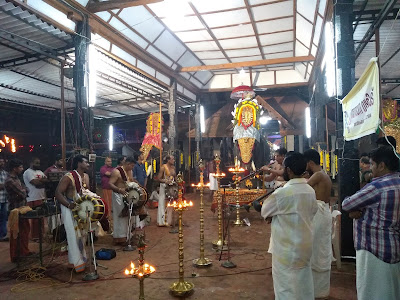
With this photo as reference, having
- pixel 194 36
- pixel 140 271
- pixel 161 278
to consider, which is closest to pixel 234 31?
pixel 194 36

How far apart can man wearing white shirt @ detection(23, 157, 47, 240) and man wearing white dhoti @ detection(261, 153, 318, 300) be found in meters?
5.77

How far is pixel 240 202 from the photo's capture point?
7789 mm

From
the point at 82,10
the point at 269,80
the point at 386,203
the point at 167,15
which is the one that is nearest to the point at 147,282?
the point at 386,203

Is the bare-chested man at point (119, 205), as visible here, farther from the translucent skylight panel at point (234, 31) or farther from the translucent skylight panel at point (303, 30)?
the translucent skylight panel at point (303, 30)

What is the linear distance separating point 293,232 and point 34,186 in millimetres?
6396

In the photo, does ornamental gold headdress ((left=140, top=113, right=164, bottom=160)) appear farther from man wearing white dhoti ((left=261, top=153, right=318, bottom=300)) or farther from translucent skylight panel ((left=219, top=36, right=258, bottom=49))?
man wearing white dhoti ((left=261, top=153, right=318, bottom=300))

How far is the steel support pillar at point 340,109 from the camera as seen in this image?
509 cm

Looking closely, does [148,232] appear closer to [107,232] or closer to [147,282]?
[107,232]

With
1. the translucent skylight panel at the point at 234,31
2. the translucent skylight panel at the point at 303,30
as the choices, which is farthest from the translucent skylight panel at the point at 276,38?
the translucent skylight panel at the point at 234,31

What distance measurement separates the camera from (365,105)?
3307 mm

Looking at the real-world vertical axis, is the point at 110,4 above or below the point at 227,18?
below

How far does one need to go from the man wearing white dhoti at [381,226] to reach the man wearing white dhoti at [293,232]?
45 cm

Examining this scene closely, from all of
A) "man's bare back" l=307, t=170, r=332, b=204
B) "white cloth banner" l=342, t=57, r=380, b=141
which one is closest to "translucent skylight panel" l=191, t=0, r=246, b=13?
"white cloth banner" l=342, t=57, r=380, b=141

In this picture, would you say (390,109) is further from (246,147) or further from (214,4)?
(214,4)
